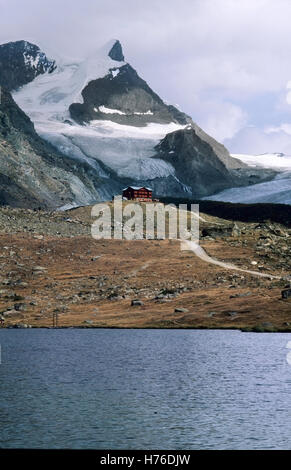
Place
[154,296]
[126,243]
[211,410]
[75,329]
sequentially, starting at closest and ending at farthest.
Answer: [211,410] → [75,329] → [154,296] → [126,243]

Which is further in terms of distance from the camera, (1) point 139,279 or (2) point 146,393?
(1) point 139,279

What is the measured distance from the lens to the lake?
42.8 meters

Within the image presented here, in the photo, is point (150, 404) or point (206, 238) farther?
point (206, 238)

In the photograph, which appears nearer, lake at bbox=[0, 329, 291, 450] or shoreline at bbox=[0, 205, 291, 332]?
lake at bbox=[0, 329, 291, 450]

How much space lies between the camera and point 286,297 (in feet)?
365

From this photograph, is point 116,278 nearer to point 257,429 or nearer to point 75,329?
point 75,329

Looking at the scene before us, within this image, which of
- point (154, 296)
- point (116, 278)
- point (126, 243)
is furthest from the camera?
point (126, 243)

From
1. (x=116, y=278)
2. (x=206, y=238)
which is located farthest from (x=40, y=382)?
(x=206, y=238)

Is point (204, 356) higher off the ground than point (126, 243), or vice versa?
point (126, 243)

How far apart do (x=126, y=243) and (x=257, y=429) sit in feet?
388

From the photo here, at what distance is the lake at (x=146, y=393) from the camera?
42.8m

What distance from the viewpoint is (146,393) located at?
56.0m

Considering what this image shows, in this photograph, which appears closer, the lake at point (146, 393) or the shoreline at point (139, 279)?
the lake at point (146, 393)
